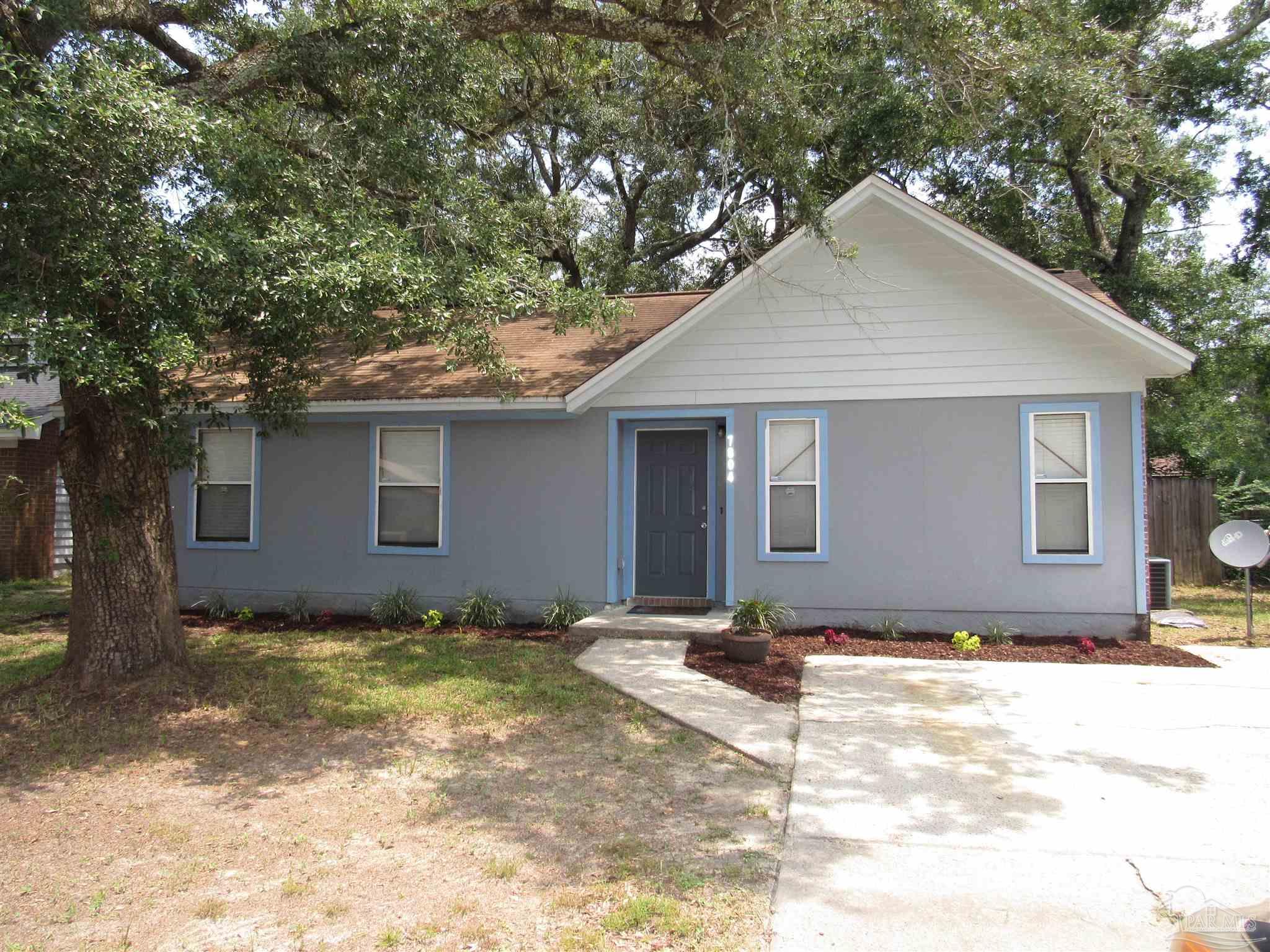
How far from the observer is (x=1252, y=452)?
57.5ft

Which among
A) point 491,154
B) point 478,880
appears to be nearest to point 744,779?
point 478,880

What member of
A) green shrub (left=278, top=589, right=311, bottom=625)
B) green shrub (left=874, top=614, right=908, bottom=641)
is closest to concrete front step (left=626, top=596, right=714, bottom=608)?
green shrub (left=874, top=614, right=908, bottom=641)

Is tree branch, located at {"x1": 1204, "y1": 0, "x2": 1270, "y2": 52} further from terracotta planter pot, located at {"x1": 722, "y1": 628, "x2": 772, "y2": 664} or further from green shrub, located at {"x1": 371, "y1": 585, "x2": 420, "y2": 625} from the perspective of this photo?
green shrub, located at {"x1": 371, "y1": 585, "x2": 420, "y2": 625}

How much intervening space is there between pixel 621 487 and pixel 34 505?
1136 cm

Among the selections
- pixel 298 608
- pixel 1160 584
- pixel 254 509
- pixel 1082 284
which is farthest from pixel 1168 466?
pixel 254 509

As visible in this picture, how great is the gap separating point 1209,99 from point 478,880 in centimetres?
1782

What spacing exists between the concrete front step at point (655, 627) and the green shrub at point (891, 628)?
1668 millimetres

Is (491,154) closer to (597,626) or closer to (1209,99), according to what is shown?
(597,626)

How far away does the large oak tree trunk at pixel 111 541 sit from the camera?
6.37 meters

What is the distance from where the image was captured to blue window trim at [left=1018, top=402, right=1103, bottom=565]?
30.2ft

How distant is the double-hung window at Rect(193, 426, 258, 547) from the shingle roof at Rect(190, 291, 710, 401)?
733mm

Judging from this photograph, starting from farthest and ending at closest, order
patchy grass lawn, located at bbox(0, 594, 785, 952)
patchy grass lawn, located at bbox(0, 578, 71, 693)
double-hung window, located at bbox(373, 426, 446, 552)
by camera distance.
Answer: double-hung window, located at bbox(373, 426, 446, 552)
patchy grass lawn, located at bbox(0, 578, 71, 693)
patchy grass lawn, located at bbox(0, 594, 785, 952)

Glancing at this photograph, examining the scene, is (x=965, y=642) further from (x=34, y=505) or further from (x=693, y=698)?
(x=34, y=505)

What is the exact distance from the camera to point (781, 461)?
33.0ft
